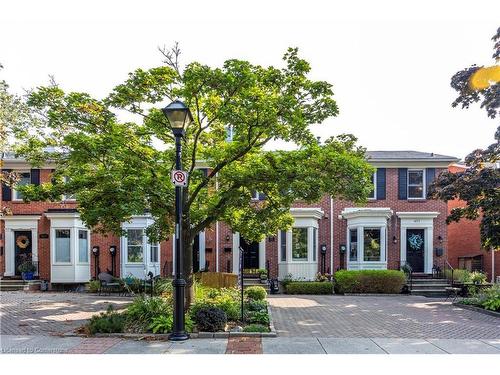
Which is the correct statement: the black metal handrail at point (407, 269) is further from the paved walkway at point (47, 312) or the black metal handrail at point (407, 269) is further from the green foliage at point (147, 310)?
the green foliage at point (147, 310)

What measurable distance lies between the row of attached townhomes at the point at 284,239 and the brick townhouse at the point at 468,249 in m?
4.22

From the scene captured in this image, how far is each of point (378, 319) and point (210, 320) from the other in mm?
5120

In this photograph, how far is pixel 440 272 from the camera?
22359mm

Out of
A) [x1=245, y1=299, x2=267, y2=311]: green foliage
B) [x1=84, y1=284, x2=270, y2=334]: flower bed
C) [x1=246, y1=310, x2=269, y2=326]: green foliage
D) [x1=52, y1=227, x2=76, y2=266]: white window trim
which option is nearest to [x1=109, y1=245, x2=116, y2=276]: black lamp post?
[x1=52, y1=227, x2=76, y2=266]: white window trim

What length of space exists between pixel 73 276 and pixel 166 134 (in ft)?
41.7

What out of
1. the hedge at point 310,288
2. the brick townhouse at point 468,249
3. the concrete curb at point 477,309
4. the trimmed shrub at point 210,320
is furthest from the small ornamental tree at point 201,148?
the brick townhouse at point 468,249

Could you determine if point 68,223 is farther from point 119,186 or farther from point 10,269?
point 119,186

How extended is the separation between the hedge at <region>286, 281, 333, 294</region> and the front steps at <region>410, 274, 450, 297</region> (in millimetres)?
3814

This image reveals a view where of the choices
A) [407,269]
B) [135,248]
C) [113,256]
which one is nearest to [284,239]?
[407,269]

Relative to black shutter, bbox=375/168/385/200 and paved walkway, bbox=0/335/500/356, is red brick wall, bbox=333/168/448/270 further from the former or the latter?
paved walkway, bbox=0/335/500/356

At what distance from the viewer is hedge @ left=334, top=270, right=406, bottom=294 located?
20.4 metres

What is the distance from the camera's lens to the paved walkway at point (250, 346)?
27.7ft

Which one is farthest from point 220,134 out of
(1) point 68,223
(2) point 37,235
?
(2) point 37,235

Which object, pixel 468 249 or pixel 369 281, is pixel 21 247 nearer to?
pixel 369 281
